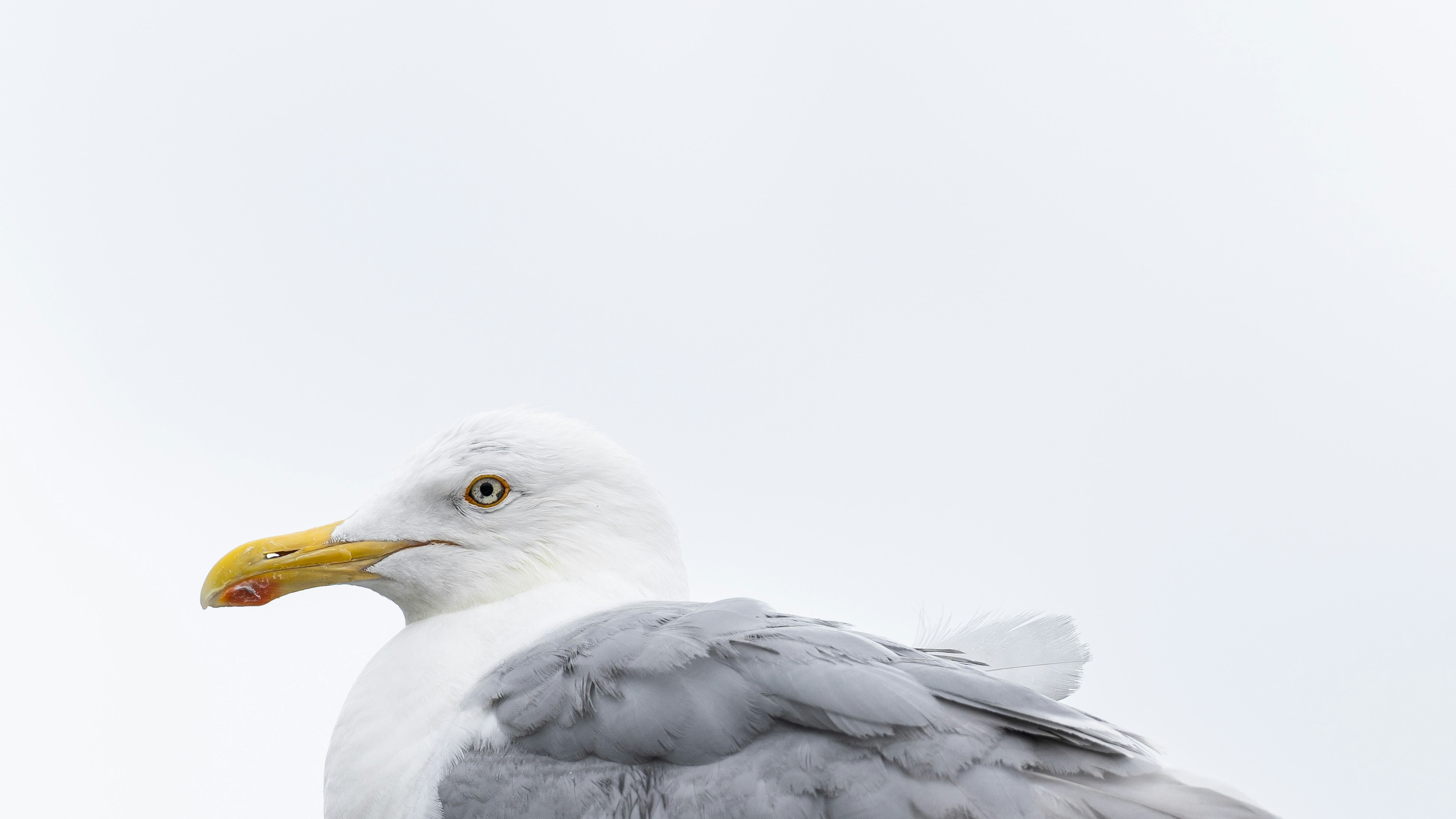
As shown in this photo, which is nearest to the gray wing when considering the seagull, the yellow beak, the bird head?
the seagull

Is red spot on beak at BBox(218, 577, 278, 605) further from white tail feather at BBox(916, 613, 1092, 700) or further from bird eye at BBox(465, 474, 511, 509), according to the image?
white tail feather at BBox(916, 613, 1092, 700)

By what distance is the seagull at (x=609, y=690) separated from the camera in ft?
4.66

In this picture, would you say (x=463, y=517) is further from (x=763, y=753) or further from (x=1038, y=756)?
(x=1038, y=756)

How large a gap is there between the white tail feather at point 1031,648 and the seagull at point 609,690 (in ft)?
1.41

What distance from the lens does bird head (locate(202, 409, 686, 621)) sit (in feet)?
6.53

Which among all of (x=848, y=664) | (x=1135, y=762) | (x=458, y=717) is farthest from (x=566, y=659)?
(x=1135, y=762)

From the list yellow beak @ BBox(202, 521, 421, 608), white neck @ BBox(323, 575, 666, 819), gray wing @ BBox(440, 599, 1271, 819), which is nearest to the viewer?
gray wing @ BBox(440, 599, 1271, 819)

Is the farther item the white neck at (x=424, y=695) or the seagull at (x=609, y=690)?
the white neck at (x=424, y=695)

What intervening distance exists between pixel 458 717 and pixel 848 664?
640 millimetres

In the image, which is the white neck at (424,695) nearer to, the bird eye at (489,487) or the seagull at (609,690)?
the seagull at (609,690)

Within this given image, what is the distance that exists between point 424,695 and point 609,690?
1.33 ft

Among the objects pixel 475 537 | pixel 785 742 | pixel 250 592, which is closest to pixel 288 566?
pixel 250 592

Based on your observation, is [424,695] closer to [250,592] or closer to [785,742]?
[250,592]

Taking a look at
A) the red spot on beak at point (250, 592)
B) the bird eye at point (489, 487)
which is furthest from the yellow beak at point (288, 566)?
the bird eye at point (489, 487)
